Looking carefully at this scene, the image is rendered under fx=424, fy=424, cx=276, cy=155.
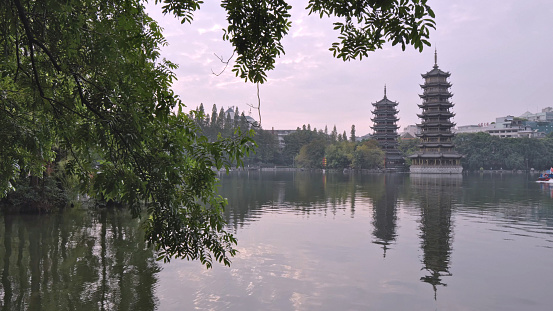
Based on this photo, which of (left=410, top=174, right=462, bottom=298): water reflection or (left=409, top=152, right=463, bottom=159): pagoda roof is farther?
(left=409, top=152, right=463, bottom=159): pagoda roof

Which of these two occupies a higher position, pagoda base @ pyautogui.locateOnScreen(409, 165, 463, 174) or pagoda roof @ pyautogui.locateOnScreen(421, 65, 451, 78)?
pagoda roof @ pyautogui.locateOnScreen(421, 65, 451, 78)

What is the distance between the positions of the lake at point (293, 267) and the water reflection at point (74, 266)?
3 centimetres

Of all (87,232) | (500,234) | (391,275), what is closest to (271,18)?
(391,275)

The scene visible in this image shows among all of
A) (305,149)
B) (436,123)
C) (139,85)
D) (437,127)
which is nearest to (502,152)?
(437,127)

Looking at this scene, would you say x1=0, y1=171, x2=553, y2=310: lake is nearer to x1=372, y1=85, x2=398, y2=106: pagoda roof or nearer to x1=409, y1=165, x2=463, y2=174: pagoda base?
x1=409, y1=165, x2=463, y2=174: pagoda base

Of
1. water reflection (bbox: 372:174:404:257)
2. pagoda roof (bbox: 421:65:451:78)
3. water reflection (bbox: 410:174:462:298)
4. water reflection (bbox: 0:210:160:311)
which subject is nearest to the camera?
water reflection (bbox: 0:210:160:311)

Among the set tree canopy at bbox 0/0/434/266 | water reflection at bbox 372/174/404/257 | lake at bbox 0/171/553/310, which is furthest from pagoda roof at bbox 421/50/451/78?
tree canopy at bbox 0/0/434/266

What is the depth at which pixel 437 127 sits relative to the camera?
75375mm

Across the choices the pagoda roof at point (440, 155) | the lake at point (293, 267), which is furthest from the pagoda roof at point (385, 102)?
the lake at point (293, 267)

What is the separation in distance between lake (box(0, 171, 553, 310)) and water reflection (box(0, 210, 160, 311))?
0.03 metres

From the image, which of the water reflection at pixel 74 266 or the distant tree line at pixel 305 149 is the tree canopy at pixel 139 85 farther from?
the distant tree line at pixel 305 149

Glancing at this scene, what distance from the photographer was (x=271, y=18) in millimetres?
3770

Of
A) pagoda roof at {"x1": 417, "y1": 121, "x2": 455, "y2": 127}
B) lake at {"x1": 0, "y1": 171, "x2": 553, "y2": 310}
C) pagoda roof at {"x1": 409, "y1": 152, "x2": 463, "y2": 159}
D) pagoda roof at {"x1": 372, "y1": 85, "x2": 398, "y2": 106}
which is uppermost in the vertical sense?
pagoda roof at {"x1": 372, "y1": 85, "x2": 398, "y2": 106}

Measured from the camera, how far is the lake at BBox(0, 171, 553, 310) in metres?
9.01
